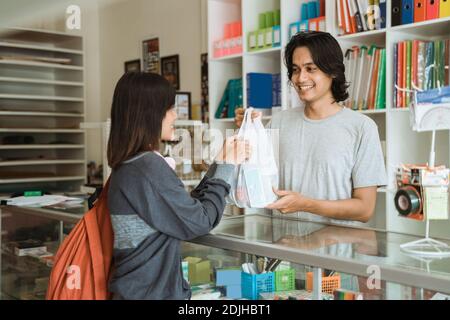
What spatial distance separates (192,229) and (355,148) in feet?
2.46

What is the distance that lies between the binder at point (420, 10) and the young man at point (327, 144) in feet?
3.69

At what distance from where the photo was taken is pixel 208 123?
4.12 meters

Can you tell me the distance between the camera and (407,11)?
9.14 feet

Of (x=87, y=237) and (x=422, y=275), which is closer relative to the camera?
(x=422, y=275)

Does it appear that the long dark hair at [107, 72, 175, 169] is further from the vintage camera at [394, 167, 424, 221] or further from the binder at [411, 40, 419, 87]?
the binder at [411, 40, 419, 87]

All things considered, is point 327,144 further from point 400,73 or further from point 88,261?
point 400,73

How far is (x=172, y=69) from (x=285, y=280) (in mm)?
3638

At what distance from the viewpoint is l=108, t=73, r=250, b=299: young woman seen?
1227 millimetres

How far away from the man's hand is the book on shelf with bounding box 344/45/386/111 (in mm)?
1558

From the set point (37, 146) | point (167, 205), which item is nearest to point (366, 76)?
point (167, 205)

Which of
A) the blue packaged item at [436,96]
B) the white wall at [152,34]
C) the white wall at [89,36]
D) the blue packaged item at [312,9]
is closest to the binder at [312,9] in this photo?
the blue packaged item at [312,9]

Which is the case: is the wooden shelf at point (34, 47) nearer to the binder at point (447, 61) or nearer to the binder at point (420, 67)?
the binder at point (420, 67)
